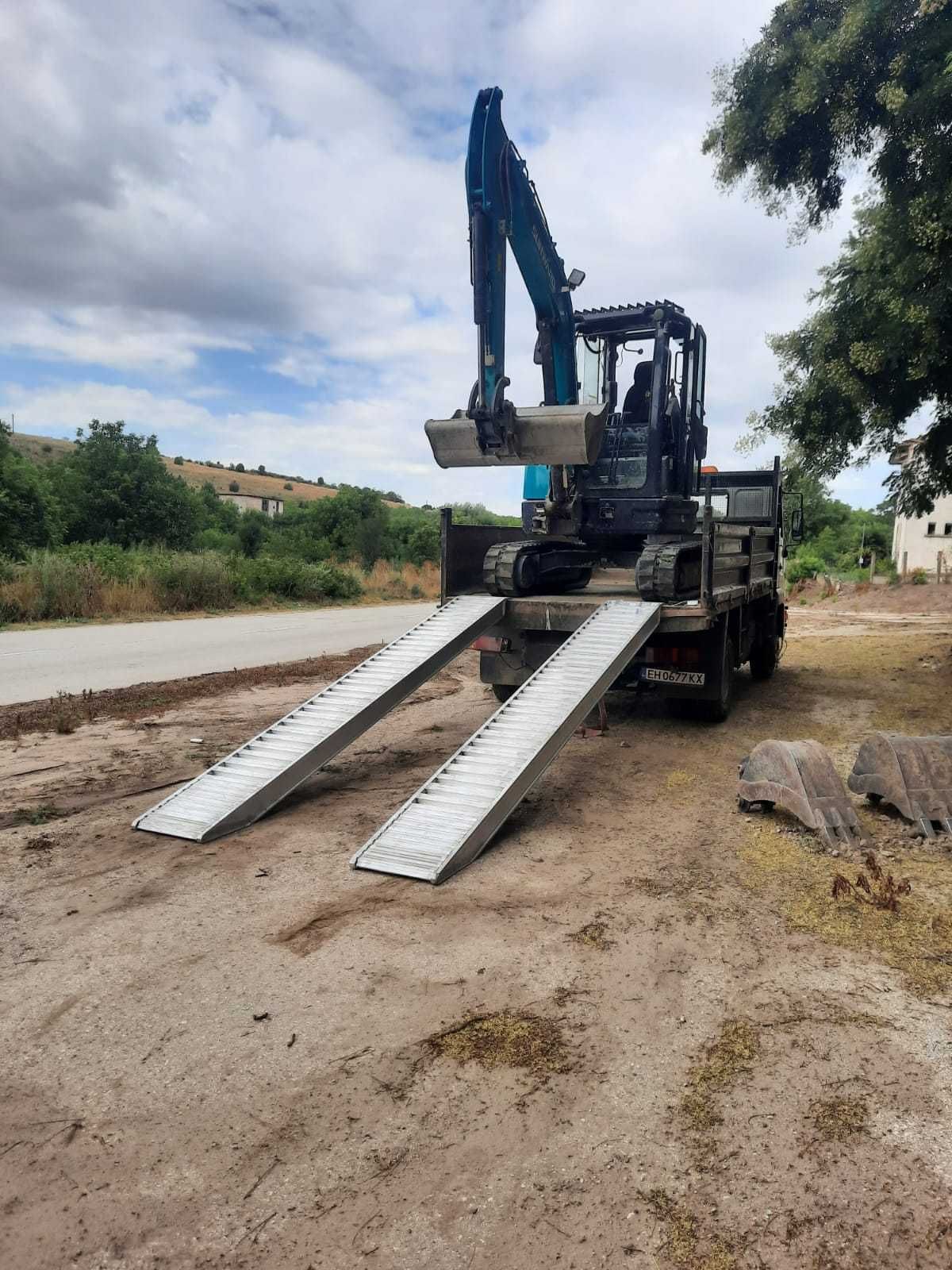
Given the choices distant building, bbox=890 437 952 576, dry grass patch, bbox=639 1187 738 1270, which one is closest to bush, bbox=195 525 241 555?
distant building, bbox=890 437 952 576

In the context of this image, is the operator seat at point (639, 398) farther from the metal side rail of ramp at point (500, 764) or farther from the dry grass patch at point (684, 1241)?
the dry grass patch at point (684, 1241)

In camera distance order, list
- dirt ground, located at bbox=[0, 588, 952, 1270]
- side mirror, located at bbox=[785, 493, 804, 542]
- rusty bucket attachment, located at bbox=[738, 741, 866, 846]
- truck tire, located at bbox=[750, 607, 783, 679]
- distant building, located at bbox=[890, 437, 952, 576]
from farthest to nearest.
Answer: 1. distant building, located at bbox=[890, 437, 952, 576]
2. side mirror, located at bbox=[785, 493, 804, 542]
3. truck tire, located at bbox=[750, 607, 783, 679]
4. rusty bucket attachment, located at bbox=[738, 741, 866, 846]
5. dirt ground, located at bbox=[0, 588, 952, 1270]

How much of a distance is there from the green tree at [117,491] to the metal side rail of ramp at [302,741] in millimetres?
31425

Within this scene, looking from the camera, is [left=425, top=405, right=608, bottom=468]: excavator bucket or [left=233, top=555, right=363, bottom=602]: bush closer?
[left=425, top=405, right=608, bottom=468]: excavator bucket

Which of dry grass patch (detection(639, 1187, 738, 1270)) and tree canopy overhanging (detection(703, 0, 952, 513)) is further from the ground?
tree canopy overhanging (detection(703, 0, 952, 513))

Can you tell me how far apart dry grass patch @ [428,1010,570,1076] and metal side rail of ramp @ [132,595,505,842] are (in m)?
2.52

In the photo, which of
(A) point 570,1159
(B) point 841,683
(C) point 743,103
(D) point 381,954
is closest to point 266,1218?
(A) point 570,1159

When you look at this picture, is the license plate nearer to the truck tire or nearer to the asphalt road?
the truck tire

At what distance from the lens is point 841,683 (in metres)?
11.3

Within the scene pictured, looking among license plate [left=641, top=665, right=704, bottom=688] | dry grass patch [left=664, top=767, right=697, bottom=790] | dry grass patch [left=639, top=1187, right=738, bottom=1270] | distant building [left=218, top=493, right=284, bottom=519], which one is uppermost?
distant building [left=218, top=493, right=284, bottom=519]

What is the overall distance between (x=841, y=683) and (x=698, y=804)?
6238mm

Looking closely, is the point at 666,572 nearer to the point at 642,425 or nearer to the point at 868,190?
the point at 642,425

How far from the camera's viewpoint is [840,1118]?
107 inches

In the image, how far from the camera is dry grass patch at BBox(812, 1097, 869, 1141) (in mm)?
2637
